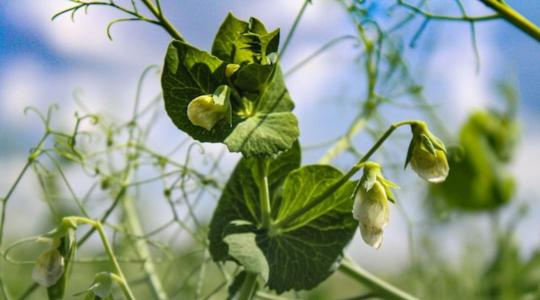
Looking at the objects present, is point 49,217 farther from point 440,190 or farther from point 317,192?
point 317,192

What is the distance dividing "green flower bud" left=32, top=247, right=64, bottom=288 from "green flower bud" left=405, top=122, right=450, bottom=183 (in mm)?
190

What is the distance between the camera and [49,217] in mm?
1224

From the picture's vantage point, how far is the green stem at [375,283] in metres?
0.50

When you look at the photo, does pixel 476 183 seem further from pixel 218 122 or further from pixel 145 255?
pixel 218 122

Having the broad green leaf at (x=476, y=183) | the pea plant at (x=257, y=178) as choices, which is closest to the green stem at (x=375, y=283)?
the pea plant at (x=257, y=178)

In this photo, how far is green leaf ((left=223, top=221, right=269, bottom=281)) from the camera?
444 millimetres

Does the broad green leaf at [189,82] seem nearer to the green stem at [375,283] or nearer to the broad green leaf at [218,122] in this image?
the broad green leaf at [218,122]

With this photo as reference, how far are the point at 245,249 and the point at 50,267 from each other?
0.11 metres

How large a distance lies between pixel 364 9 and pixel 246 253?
0.20 metres

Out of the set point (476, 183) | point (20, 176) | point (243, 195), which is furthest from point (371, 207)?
point (476, 183)

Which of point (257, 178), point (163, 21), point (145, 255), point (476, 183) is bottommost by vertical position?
point (476, 183)

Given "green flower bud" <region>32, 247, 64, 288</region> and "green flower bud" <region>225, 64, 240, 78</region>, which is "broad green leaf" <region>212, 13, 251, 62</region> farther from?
"green flower bud" <region>32, 247, 64, 288</region>

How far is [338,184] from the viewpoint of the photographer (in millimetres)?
403

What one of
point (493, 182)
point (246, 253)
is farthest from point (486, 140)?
point (246, 253)
